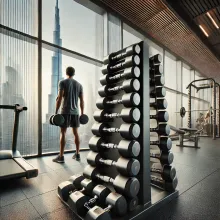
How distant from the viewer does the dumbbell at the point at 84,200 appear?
116cm

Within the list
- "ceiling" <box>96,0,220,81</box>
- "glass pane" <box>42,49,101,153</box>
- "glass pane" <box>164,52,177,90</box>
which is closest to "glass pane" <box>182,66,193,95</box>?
"glass pane" <box>164,52,177,90</box>

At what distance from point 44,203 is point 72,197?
0.33 meters

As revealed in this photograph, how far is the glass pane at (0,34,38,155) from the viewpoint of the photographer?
8.90 feet

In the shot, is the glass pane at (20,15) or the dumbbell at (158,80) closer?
the dumbbell at (158,80)

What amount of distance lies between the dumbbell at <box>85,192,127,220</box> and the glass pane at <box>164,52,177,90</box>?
236 inches

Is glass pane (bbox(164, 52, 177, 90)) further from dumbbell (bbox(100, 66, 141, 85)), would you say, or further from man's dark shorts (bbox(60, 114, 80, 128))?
dumbbell (bbox(100, 66, 141, 85))

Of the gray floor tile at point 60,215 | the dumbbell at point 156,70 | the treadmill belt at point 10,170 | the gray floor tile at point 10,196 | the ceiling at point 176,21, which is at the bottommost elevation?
the gray floor tile at point 10,196

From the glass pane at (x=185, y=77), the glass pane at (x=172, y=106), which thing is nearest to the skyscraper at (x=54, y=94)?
the glass pane at (x=172, y=106)

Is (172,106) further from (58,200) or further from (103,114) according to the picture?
(58,200)

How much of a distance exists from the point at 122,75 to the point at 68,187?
1.04m

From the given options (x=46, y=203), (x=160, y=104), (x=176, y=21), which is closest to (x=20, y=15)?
(x=160, y=104)

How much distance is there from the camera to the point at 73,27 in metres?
3.80

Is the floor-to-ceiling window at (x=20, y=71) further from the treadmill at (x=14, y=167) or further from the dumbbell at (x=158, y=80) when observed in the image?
the dumbbell at (x=158, y=80)

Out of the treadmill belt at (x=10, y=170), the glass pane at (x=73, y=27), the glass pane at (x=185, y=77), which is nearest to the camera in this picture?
the treadmill belt at (x=10, y=170)
